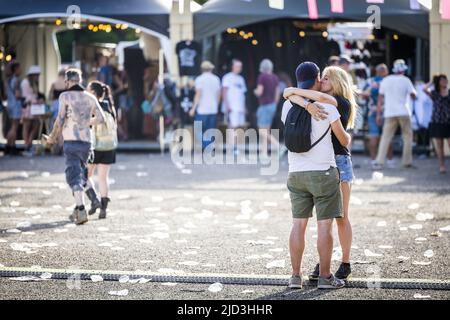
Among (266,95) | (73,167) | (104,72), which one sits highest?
(104,72)

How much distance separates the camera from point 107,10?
21.1 meters

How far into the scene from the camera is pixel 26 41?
981 inches

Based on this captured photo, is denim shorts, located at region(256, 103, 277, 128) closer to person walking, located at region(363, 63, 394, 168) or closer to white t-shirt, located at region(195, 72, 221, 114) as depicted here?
white t-shirt, located at region(195, 72, 221, 114)

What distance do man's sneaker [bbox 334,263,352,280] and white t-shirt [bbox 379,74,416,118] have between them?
9783 millimetres

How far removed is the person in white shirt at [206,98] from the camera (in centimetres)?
2067

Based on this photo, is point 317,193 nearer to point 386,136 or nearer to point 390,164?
point 386,136

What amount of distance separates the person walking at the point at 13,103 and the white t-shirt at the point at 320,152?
15.0m

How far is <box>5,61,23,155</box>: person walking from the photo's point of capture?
21734 mm

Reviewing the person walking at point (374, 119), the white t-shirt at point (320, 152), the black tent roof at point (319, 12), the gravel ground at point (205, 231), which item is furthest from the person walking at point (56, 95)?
the white t-shirt at point (320, 152)

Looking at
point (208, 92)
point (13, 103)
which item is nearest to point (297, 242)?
point (208, 92)

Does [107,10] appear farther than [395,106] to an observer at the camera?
Yes

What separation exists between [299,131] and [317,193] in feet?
1.59

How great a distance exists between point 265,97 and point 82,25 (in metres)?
5.27

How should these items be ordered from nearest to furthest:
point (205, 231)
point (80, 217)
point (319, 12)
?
point (205, 231)
point (80, 217)
point (319, 12)
